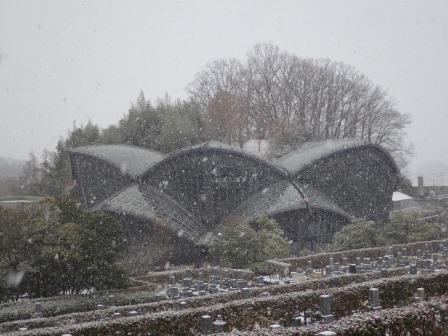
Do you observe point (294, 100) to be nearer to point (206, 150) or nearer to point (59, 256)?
point (206, 150)

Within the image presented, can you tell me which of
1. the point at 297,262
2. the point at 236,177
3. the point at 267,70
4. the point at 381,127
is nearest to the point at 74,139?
the point at 267,70

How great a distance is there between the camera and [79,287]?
1639 cm

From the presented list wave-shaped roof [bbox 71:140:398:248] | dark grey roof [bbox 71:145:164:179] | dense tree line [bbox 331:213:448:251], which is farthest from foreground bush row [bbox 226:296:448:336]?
dark grey roof [bbox 71:145:164:179]

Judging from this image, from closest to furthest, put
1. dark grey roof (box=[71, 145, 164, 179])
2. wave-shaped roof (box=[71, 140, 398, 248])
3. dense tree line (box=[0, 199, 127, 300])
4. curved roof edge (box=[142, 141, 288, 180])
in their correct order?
1. dense tree line (box=[0, 199, 127, 300])
2. wave-shaped roof (box=[71, 140, 398, 248])
3. curved roof edge (box=[142, 141, 288, 180])
4. dark grey roof (box=[71, 145, 164, 179])

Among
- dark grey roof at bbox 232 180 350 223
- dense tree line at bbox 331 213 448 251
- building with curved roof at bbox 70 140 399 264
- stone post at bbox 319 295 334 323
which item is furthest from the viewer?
dark grey roof at bbox 232 180 350 223

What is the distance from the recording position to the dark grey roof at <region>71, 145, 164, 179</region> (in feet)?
101

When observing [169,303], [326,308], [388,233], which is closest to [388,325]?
[326,308]

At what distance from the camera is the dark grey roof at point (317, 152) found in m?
31.4

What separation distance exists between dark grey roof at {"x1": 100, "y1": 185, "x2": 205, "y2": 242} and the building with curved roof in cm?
5

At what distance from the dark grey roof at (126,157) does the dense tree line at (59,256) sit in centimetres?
1309

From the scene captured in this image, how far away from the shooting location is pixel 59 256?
15773mm

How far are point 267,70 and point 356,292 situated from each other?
39.8 m

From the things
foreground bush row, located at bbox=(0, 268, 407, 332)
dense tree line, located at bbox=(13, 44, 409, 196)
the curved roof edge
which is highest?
dense tree line, located at bbox=(13, 44, 409, 196)

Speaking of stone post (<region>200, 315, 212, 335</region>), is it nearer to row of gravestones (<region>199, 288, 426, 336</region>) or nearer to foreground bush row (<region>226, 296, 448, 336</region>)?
row of gravestones (<region>199, 288, 426, 336</region>)
